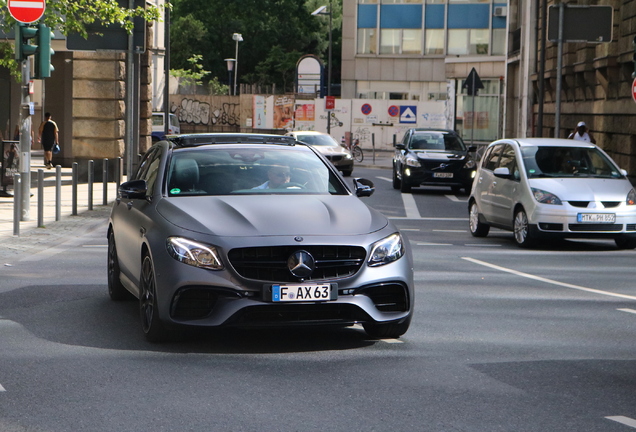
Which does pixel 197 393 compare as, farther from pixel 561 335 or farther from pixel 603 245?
pixel 603 245

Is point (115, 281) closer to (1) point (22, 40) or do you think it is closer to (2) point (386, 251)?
(2) point (386, 251)

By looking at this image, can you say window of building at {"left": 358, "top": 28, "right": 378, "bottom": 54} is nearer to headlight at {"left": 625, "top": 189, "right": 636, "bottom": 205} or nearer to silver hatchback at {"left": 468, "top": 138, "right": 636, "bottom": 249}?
silver hatchback at {"left": 468, "top": 138, "right": 636, "bottom": 249}

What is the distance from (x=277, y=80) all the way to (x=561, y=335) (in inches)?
3445

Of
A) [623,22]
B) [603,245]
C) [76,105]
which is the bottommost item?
[603,245]

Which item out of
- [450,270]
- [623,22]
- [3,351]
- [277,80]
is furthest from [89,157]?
[277,80]

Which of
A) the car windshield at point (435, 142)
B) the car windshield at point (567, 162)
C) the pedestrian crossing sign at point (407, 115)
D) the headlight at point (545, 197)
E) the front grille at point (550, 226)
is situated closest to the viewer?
the front grille at point (550, 226)

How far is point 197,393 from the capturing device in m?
6.14

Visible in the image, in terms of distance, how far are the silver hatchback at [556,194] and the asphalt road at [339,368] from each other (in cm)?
A: 404

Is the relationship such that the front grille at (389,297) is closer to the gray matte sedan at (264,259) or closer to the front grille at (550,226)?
the gray matte sedan at (264,259)

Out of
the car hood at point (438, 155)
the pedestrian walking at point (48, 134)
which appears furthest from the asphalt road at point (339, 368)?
the pedestrian walking at point (48, 134)

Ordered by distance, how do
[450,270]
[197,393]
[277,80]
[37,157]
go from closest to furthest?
1. [197,393]
2. [450,270]
3. [37,157]
4. [277,80]

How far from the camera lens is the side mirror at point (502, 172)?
16533mm

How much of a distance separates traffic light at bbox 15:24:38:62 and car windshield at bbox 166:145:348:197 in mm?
8782

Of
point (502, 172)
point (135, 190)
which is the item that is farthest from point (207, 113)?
point (135, 190)
